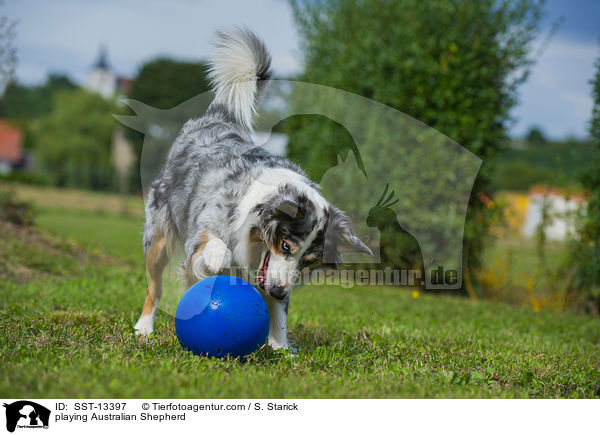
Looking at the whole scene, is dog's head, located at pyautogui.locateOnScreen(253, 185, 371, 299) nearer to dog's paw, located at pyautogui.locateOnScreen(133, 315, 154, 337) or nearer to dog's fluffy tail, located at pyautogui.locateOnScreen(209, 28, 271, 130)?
dog's paw, located at pyautogui.locateOnScreen(133, 315, 154, 337)

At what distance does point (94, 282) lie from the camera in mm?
7004

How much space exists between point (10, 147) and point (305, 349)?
196 ft

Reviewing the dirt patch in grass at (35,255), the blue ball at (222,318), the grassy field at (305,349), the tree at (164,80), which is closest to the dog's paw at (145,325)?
the grassy field at (305,349)

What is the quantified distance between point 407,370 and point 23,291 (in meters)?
4.55

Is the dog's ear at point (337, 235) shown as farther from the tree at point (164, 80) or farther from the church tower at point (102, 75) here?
the church tower at point (102, 75)

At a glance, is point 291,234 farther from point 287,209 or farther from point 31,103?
point 31,103

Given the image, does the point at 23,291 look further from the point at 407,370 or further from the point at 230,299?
the point at 407,370

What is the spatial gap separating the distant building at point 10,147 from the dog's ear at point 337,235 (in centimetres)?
5847

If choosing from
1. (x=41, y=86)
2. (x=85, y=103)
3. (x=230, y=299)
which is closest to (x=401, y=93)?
(x=230, y=299)

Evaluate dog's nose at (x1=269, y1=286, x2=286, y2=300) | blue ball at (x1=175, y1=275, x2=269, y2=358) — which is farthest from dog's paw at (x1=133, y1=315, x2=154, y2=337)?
dog's nose at (x1=269, y1=286, x2=286, y2=300)

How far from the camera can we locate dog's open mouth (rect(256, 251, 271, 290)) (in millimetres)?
3779

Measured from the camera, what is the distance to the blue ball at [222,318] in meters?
3.66

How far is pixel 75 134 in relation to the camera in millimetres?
39688
